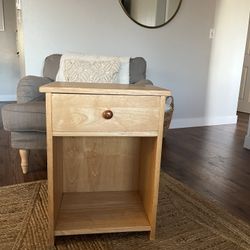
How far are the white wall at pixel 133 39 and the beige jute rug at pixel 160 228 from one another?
4.80 feet

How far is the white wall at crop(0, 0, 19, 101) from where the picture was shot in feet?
14.4

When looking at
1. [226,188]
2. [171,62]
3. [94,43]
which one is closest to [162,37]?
[171,62]

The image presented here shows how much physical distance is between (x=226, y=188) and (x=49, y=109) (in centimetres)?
124

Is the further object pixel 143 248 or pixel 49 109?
pixel 143 248

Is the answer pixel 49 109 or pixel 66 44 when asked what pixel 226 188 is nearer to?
pixel 49 109

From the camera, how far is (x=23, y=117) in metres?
1.65

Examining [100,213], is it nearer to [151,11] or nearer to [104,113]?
[104,113]

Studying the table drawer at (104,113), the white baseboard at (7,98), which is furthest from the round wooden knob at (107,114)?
the white baseboard at (7,98)

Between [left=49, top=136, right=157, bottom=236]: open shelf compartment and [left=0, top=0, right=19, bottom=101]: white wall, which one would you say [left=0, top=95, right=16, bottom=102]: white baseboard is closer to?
[left=0, top=0, right=19, bottom=101]: white wall

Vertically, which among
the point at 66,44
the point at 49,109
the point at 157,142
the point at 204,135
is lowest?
the point at 204,135

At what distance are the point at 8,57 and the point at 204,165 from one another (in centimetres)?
379

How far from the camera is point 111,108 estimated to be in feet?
3.34

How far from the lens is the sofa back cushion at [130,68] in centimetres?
221

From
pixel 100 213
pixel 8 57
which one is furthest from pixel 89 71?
pixel 8 57
